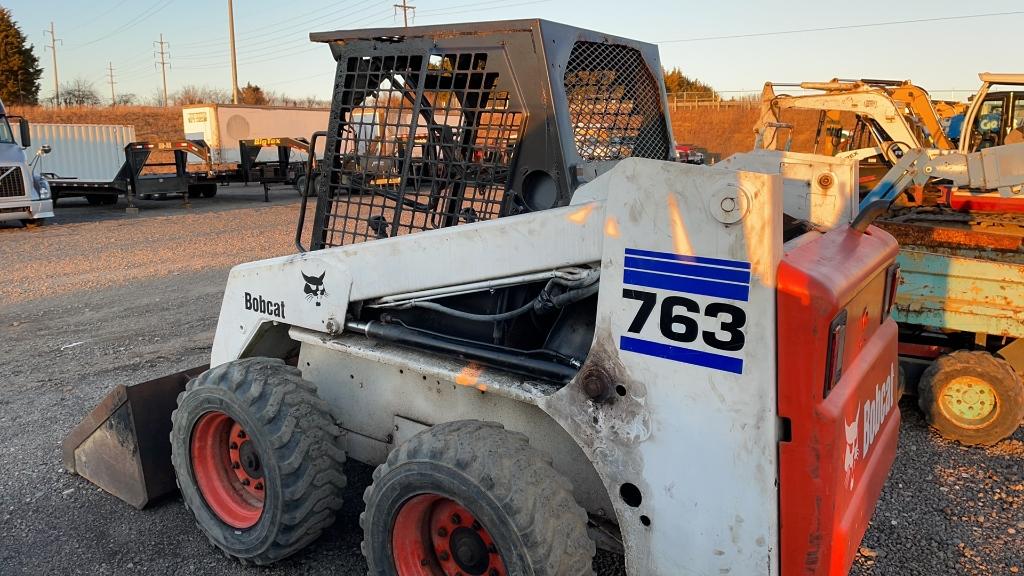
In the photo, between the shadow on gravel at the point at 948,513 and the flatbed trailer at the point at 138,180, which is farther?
the flatbed trailer at the point at 138,180

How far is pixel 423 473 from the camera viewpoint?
240 centimetres

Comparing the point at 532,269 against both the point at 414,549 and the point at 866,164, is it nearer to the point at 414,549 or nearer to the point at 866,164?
the point at 414,549

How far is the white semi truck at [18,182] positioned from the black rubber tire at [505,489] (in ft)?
53.0

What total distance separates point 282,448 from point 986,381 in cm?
421

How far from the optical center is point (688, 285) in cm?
208

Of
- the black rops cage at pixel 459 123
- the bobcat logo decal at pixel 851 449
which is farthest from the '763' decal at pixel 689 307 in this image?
the black rops cage at pixel 459 123

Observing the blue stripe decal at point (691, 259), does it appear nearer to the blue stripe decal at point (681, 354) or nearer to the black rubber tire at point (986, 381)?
the blue stripe decal at point (681, 354)

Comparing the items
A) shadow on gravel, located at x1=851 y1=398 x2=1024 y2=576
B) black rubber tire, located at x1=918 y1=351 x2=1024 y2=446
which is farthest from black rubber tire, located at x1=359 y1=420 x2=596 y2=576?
A: black rubber tire, located at x1=918 y1=351 x2=1024 y2=446

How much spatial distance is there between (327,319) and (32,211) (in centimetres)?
1604

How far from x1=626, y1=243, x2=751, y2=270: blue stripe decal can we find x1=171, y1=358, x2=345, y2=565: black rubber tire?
5.16 ft

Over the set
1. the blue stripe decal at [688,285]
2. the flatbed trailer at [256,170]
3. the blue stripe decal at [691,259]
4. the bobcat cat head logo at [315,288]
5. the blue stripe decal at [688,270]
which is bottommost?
the bobcat cat head logo at [315,288]

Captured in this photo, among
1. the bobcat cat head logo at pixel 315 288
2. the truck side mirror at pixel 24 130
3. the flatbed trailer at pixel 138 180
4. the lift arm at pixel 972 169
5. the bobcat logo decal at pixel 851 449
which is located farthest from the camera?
the flatbed trailer at pixel 138 180

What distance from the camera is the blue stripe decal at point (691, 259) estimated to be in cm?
200

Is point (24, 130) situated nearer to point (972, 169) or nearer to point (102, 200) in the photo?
point (102, 200)
